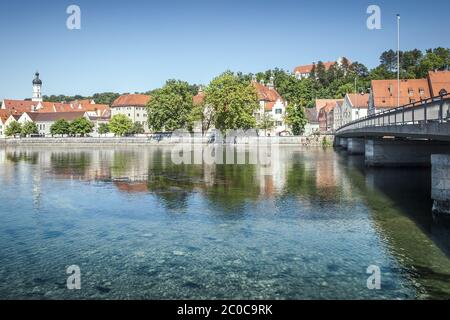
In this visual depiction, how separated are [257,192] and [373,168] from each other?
22497mm

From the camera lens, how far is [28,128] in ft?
564

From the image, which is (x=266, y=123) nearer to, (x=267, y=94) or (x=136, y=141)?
(x=267, y=94)

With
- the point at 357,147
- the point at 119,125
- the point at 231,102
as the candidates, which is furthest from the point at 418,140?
the point at 119,125

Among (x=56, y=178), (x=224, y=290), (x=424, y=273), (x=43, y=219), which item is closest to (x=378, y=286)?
(x=424, y=273)

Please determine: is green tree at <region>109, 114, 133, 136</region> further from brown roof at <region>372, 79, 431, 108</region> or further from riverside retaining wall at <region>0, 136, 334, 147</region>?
brown roof at <region>372, 79, 431, 108</region>

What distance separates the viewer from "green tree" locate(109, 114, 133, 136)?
15475cm

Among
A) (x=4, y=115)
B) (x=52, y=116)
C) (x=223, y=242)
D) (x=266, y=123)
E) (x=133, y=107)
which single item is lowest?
(x=223, y=242)

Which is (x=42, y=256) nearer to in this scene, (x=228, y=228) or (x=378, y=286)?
(x=228, y=228)

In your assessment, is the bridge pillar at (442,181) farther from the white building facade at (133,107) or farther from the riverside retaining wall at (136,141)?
the white building facade at (133,107)

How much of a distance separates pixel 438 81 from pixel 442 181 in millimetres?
79521

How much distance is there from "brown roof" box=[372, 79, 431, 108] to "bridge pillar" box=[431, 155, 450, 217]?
75.6 meters

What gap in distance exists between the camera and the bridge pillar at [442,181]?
877 inches

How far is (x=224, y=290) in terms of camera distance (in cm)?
1364

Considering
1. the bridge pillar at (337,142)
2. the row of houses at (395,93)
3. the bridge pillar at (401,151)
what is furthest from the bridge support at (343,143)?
the bridge pillar at (401,151)
